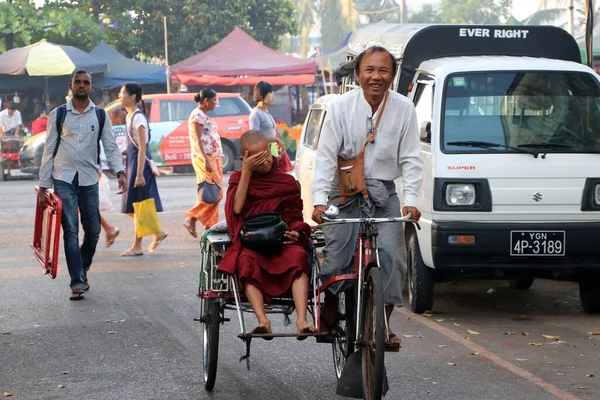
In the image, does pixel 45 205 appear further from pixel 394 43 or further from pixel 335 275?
pixel 335 275

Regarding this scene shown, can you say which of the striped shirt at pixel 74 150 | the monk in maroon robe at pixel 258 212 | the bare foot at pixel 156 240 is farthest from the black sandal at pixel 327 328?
the bare foot at pixel 156 240

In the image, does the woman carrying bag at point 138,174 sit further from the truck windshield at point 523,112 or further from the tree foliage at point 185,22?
the tree foliage at point 185,22

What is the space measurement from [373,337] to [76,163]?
15.8 ft

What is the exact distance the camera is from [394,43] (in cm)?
998

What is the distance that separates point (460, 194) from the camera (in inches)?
326

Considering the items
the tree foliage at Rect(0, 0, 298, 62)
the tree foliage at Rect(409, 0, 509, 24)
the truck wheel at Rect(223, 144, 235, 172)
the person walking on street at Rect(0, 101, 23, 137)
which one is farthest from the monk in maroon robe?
the tree foliage at Rect(409, 0, 509, 24)

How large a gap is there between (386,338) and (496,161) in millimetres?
3113

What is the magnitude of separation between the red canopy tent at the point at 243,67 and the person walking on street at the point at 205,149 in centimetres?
2273

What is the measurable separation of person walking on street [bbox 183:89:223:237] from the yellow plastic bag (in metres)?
0.71

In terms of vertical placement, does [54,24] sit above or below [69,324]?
above

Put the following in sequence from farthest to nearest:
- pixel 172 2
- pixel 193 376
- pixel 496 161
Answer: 1. pixel 172 2
2. pixel 496 161
3. pixel 193 376

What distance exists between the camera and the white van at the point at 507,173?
8.20 m

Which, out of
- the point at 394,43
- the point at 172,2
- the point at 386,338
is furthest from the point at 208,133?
the point at 172,2

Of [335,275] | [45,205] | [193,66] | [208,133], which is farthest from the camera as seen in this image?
[193,66]
